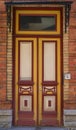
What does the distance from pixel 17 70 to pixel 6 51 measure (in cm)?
60

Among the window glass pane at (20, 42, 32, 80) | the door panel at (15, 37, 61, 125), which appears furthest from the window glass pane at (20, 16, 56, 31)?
the window glass pane at (20, 42, 32, 80)

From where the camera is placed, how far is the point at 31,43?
9625 mm

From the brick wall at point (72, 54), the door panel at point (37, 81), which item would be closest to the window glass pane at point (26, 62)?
the door panel at point (37, 81)

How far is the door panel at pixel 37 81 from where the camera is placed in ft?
31.3

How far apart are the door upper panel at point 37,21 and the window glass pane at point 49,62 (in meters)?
0.37

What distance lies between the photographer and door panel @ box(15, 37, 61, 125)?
955cm

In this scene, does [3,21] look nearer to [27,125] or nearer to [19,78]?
[19,78]

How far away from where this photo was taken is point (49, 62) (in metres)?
9.62

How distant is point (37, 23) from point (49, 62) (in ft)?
3.54

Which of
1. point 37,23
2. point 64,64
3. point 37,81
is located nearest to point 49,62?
point 64,64

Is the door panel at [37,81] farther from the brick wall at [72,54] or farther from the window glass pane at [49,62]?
the brick wall at [72,54]

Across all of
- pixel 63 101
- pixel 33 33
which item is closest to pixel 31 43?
pixel 33 33

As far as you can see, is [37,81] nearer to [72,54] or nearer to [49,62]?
[49,62]

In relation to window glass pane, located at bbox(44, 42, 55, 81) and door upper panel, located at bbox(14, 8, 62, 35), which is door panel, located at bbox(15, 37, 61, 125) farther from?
door upper panel, located at bbox(14, 8, 62, 35)
